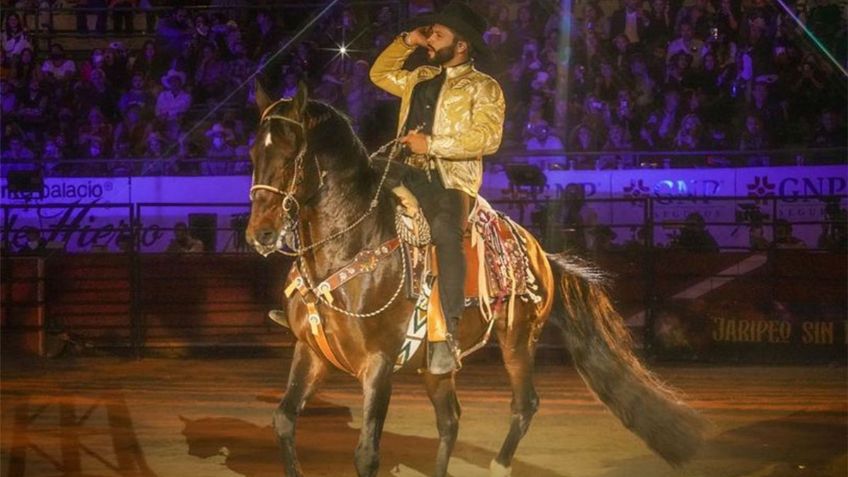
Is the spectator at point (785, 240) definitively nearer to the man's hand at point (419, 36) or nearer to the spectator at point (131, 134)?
the man's hand at point (419, 36)

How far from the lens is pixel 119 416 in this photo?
32.4 ft

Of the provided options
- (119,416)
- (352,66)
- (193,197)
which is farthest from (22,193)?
(119,416)

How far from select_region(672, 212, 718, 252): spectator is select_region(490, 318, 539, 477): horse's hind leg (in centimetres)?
709

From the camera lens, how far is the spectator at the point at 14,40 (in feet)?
62.3

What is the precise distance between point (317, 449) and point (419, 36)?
3.24 m

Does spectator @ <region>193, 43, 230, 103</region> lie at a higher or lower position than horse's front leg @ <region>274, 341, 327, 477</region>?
higher

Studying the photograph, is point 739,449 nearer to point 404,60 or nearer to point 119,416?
point 404,60

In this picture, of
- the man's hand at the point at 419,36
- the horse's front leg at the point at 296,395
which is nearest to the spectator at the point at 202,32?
the man's hand at the point at 419,36

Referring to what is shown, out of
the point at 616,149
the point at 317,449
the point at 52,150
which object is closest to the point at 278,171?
the point at 317,449

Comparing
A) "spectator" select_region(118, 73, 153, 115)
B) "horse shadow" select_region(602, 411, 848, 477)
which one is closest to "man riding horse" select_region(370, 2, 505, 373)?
"horse shadow" select_region(602, 411, 848, 477)

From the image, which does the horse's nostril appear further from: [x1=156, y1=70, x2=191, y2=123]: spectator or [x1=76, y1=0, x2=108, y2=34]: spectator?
[x1=76, y1=0, x2=108, y2=34]: spectator

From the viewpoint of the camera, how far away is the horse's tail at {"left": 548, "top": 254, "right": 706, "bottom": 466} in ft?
24.1

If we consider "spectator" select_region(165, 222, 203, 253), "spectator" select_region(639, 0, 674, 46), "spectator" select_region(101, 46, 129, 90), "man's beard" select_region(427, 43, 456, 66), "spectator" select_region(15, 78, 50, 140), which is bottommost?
"spectator" select_region(165, 222, 203, 253)

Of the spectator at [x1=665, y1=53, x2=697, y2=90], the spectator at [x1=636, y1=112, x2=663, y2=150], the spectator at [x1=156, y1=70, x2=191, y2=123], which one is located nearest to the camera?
the spectator at [x1=636, y1=112, x2=663, y2=150]
